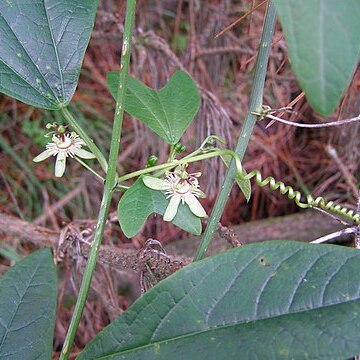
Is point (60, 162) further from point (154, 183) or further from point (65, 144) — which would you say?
point (154, 183)

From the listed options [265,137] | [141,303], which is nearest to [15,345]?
[141,303]

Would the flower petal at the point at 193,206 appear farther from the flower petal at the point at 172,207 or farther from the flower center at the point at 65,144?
the flower center at the point at 65,144

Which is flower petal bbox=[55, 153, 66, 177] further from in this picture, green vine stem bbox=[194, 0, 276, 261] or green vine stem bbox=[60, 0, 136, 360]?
green vine stem bbox=[194, 0, 276, 261]

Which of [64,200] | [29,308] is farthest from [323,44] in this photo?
[64,200]

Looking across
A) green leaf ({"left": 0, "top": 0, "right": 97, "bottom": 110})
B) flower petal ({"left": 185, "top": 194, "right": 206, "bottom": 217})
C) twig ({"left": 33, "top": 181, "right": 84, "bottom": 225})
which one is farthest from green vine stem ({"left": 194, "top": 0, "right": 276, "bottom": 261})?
twig ({"left": 33, "top": 181, "right": 84, "bottom": 225})

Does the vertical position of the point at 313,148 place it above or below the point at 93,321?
above

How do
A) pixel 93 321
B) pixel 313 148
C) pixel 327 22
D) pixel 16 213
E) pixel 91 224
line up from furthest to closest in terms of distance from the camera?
pixel 313 148 → pixel 16 213 → pixel 93 321 → pixel 91 224 → pixel 327 22

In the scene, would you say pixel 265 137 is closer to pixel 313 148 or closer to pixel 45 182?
pixel 313 148

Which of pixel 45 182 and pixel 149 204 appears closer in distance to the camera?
pixel 149 204

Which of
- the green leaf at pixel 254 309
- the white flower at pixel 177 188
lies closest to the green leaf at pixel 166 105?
the white flower at pixel 177 188
